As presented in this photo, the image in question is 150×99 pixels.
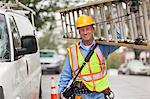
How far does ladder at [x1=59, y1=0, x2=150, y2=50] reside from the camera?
6.22m

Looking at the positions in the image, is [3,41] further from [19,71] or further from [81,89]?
[81,89]

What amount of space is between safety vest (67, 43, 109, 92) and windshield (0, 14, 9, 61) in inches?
37.2

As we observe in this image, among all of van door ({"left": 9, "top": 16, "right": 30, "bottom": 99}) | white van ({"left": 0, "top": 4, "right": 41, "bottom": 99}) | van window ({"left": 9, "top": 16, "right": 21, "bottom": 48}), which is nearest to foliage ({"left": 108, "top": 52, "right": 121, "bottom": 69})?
van window ({"left": 9, "top": 16, "right": 21, "bottom": 48})

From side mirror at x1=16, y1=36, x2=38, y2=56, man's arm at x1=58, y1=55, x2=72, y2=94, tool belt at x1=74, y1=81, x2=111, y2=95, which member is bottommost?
tool belt at x1=74, y1=81, x2=111, y2=95

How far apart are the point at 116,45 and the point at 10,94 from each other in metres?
1.58

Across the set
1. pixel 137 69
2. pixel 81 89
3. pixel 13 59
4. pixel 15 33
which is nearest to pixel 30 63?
pixel 15 33

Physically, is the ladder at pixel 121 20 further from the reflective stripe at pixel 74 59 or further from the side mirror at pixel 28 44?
the side mirror at pixel 28 44

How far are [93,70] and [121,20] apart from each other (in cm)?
113

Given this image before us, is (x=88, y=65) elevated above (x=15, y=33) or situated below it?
below

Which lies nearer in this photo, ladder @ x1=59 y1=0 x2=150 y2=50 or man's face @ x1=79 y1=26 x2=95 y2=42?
man's face @ x1=79 y1=26 x2=95 y2=42

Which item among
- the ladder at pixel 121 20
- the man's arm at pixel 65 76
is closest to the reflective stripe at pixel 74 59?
the man's arm at pixel 65 76

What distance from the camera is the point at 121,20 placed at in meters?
6.72

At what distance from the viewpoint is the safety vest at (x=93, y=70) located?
5930 millimetres

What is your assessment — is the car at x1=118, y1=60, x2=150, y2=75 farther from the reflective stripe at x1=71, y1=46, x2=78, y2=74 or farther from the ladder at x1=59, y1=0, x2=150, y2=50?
the reflective stripe at x1=71, y1=46, x2=78, y2=74
